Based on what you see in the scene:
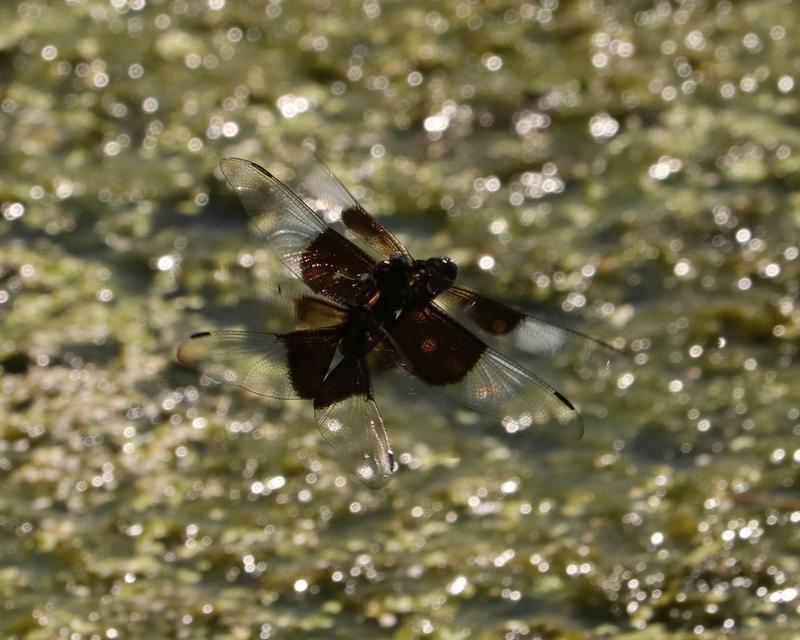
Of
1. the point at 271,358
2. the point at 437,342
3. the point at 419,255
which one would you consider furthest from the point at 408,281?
the point at 419,255

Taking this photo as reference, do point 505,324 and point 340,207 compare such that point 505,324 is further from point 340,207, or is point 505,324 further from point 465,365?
point 340,207

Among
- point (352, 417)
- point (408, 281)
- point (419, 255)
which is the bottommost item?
point (352, 417)

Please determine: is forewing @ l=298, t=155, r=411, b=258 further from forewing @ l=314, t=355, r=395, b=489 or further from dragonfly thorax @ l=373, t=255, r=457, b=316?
forewing @ l=314, t=355, r=395, b=489

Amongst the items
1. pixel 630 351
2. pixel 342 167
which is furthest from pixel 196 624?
pixel 342 167

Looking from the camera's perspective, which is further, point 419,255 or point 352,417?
point 419,255

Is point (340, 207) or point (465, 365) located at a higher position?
point (340, 207)

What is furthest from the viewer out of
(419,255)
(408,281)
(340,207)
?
(419,255)

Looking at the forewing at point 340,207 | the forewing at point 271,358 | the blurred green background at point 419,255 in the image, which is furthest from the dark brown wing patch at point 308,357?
the blurred green background at point 419,255
